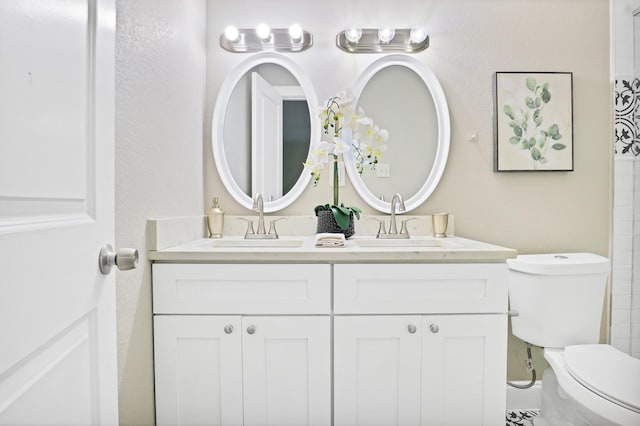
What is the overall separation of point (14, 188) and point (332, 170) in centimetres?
150

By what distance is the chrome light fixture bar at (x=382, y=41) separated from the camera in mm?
1796

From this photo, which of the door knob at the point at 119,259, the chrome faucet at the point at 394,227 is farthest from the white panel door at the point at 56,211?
the chrome faucet at the point at 394,227

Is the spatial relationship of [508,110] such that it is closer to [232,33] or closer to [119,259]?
[232,33]

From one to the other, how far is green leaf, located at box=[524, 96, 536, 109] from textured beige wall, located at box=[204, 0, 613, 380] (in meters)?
0.16

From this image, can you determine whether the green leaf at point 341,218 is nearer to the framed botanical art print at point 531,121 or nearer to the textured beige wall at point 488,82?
the textured beige wall at point 488,82

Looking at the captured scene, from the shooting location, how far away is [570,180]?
6.10ft

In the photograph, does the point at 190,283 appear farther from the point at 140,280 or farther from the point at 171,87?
the point at 171,87

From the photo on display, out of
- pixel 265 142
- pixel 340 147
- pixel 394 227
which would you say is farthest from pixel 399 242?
pixel 265 142

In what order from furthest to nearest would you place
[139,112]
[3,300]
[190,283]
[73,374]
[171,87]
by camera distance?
[171,87]
[190,283]
[139,112]
[73,374]
[3,300]

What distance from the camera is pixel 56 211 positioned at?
0.54 meters

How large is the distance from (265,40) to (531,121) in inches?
55.1

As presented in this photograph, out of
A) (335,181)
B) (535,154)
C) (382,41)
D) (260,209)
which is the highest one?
(382,41)

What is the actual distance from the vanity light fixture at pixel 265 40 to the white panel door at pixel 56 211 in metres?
1.19

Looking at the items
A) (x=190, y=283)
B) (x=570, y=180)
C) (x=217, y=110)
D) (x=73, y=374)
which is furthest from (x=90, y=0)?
(x=570, y=180)
